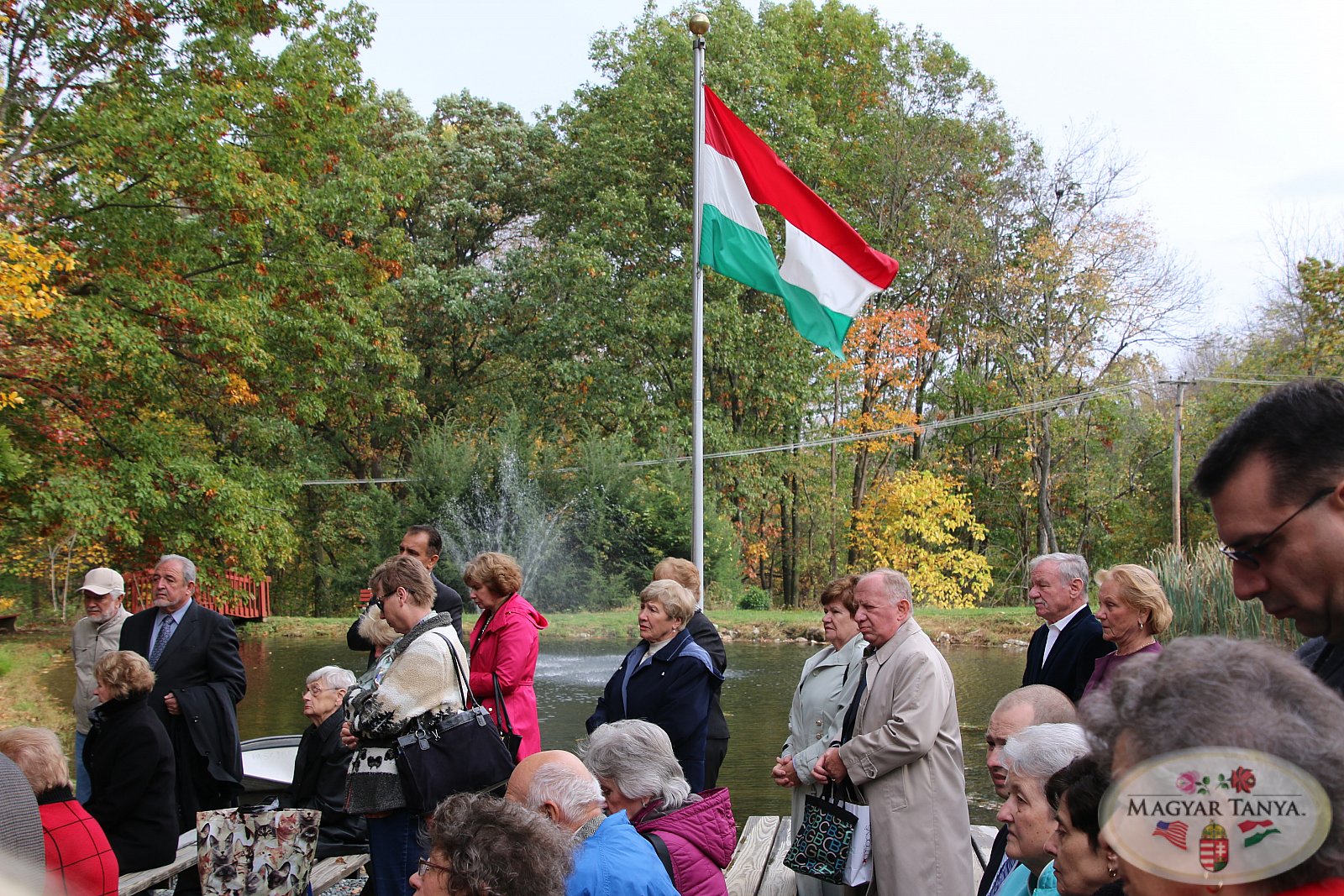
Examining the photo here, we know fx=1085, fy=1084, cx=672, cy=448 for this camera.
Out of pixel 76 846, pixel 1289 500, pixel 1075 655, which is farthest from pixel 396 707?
pixel 1289 500

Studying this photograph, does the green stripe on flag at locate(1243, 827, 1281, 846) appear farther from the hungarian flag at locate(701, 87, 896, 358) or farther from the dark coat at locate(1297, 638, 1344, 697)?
the hungarian flag at locate(701, 87, 896, 358)

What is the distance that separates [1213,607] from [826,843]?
7.80 metres

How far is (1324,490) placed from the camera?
5.07ft

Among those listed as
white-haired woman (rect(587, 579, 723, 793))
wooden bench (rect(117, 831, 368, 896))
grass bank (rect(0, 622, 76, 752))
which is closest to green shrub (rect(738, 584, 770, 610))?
grass bank (rect(0, 622, 76, 752))

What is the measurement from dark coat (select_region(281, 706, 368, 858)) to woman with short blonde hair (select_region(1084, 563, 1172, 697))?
150 inches

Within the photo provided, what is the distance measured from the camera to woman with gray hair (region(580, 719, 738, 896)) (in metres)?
3.42

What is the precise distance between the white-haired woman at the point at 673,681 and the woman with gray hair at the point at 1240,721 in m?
3.84

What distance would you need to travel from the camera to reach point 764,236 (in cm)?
896

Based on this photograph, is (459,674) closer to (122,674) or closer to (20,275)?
(122,674)

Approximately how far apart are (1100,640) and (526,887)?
333 cm

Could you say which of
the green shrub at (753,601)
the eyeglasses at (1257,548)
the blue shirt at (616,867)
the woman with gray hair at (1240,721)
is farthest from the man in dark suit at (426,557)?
the green shrub at (753,601)

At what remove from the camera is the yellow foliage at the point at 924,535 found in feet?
97.5

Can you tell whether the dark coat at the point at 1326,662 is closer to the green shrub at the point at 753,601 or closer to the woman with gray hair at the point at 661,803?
the woman with gray hair at the point at 661,803

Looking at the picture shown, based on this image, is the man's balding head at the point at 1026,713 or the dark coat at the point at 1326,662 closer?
the dark coat at the point at 1326,662
